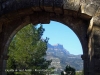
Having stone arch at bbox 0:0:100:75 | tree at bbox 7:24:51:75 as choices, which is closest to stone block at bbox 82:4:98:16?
stone arch at bbox 0:0:100:75

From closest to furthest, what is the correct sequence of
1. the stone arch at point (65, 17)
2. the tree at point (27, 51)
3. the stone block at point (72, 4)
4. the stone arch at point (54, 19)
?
the stone arch at point (65, 17)
the stone block at point (72, 4)
the stone arch at point (54, 19)
the tree at point (27, 51)

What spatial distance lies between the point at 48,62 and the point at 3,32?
13812mm

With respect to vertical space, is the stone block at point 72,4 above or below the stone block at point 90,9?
above

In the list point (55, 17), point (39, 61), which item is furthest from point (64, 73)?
point (55, 17)

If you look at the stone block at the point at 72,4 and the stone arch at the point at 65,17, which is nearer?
the stone arch at the point at 65,17

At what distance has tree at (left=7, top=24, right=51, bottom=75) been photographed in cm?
1803

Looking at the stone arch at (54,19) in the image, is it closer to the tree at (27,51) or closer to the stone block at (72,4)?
the stone block at (72,4)

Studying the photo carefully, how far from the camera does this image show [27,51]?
18.3m

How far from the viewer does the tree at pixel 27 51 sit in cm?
1803

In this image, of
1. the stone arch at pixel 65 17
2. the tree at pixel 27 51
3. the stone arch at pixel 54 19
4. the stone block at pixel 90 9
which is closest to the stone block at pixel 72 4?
the stone arch at pixel 65 17

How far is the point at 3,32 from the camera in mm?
5723

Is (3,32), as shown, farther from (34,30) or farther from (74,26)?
(34,30)

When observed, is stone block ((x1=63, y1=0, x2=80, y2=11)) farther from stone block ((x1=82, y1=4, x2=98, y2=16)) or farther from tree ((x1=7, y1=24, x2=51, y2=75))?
tree ((x1=7, y1=24, x2=51, y2=75))

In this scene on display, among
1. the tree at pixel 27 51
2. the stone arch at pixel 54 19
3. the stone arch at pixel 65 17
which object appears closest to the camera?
the stone arch at pixel 65 17
